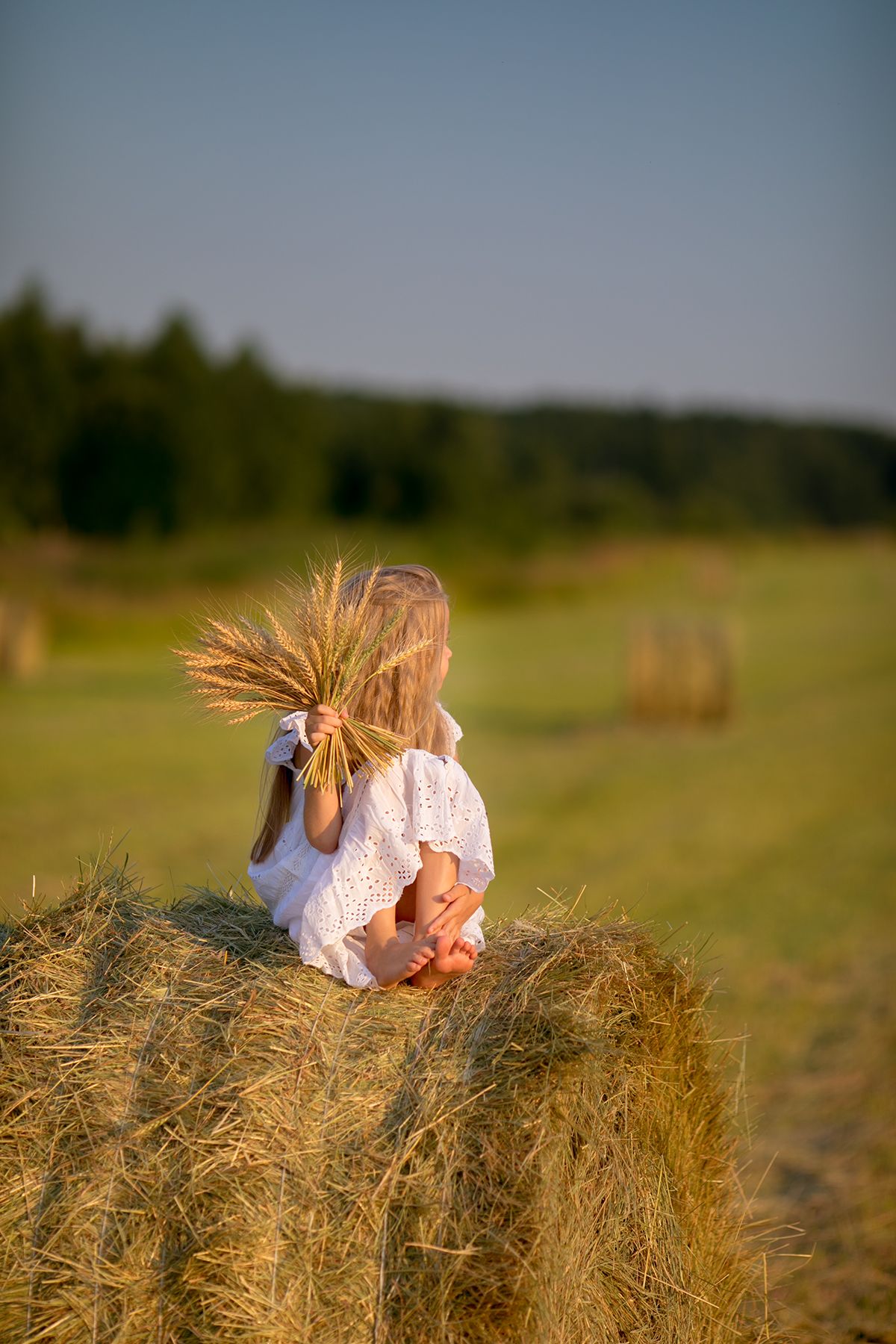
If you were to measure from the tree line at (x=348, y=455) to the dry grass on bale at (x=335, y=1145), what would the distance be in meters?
32.0

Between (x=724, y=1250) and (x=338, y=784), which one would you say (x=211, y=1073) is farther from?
(x=724, y=1250)

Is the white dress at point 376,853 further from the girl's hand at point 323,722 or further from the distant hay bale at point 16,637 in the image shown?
the distant hay bale at point 16,637

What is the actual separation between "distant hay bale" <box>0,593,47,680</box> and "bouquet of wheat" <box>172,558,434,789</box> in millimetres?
19058

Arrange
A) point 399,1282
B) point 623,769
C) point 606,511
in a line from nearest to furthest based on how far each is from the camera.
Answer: point 399,1282, point 623,769, point 606,511

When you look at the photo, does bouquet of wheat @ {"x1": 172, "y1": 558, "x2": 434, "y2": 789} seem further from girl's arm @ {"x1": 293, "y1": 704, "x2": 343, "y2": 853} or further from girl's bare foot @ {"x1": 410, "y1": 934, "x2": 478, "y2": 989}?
girl's bare foot @ {"x1": 410, "y1": 934, "x2": 478, "y2": 989}

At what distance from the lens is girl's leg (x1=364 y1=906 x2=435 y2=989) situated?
2982 mm

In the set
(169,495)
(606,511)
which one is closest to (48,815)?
(169,495)

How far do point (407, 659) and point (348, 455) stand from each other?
54.3 meters

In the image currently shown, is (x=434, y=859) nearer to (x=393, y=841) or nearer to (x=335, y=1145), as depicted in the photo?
(x=393, y=841)

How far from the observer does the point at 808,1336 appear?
369 centimetres

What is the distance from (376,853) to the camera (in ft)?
10.5

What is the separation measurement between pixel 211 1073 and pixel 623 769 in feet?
40.3

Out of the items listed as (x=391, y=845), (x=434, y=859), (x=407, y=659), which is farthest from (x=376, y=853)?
(x=407, y=659)

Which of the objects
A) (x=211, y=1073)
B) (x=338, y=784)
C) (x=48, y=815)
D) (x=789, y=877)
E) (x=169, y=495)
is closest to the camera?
(x=211, y=1073)
